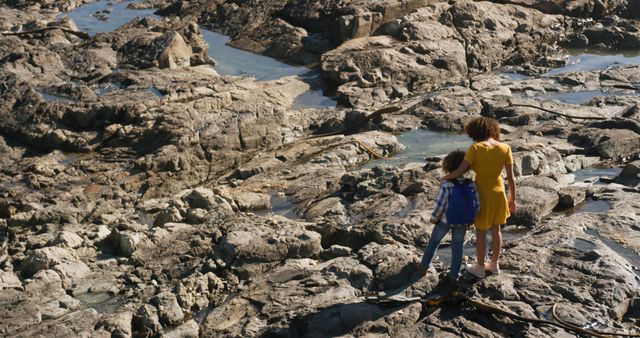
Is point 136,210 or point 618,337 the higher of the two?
point 618,337

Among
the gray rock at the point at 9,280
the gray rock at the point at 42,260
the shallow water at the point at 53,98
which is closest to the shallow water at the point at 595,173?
the gray rock at the point at 42,260

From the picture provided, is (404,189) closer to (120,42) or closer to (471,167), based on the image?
(471,167)

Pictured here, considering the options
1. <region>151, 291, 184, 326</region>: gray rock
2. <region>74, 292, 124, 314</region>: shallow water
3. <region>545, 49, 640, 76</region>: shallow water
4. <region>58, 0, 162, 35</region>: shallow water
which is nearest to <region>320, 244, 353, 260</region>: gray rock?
<region>151, 291, 184, 326</region>: gray rock

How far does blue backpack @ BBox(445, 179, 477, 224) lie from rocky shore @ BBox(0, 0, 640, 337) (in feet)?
2.69

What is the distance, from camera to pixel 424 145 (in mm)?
14688

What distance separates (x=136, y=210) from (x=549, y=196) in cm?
653

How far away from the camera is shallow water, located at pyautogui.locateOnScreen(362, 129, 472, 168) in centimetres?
1398

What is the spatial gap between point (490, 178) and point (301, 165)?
6523mm

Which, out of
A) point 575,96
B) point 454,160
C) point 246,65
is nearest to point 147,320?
point 454,160

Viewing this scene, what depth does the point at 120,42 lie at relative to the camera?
19172mm

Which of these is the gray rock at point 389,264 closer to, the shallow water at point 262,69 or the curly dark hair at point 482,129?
the curly dark hair at point 482,129

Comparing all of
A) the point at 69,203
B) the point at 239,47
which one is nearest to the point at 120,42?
the point at 239,47

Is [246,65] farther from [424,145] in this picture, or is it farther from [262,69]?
[424,145]

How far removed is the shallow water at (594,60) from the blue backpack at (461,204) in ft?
38.5
